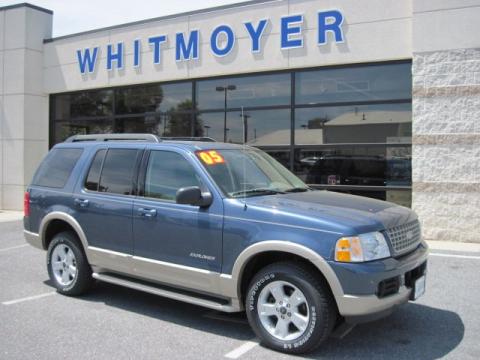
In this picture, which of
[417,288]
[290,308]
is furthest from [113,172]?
[417,288]

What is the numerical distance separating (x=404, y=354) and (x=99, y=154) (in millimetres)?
3936

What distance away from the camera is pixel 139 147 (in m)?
5.67

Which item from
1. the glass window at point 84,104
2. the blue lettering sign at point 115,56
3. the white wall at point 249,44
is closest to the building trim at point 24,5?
the white wall at point 249,44

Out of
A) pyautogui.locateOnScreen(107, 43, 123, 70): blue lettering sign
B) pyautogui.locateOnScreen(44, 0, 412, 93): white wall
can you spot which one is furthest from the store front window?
pyautogui.locateOnScreen(107, 43, 123, 70): blue lettering sign

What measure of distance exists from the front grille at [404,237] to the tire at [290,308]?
0.70 metres

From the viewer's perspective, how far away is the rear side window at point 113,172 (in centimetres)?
562

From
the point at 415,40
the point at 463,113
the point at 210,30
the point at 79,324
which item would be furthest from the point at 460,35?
the point at 79,324

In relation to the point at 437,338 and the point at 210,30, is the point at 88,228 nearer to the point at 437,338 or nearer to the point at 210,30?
the point at 437,338

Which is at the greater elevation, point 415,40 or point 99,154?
point 415,40

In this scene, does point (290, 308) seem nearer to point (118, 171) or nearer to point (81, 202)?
point (118, 171)

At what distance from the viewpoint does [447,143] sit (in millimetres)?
9969

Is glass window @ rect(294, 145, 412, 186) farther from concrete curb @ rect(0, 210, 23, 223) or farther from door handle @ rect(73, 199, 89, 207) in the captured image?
concrete curb @ rect(0, 210, 23, 223)

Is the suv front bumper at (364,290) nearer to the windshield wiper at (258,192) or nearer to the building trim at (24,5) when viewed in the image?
the windshield wiper at (258,192)

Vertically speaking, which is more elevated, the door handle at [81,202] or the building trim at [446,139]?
the building trim at [446,139]
